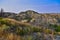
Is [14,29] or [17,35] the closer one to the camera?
[17,35]

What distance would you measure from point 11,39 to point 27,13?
57.9 ft

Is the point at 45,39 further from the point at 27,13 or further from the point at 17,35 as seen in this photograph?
the point at 27,13

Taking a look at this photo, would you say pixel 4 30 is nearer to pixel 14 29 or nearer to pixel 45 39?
pixel 14 29

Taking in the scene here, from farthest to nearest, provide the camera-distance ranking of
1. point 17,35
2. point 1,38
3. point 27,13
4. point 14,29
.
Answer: point 27,13, point 14,29, point 17,35, point 1,38

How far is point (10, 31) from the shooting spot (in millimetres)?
8156

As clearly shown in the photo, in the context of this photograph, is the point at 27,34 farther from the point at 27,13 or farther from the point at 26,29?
the point at 27,13

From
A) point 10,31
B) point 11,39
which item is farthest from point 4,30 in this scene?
point 11,39

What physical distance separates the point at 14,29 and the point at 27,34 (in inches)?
21.0

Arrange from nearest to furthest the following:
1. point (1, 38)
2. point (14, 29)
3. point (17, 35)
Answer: point (1, 38) → point (17, 35) → point (14, 29)

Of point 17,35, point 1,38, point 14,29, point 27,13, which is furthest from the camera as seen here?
point 27,13

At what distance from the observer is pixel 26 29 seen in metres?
8.85

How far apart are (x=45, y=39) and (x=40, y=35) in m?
0.24

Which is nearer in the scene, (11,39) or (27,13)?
(11,39)

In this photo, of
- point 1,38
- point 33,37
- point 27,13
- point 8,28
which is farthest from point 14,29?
point 27,13
